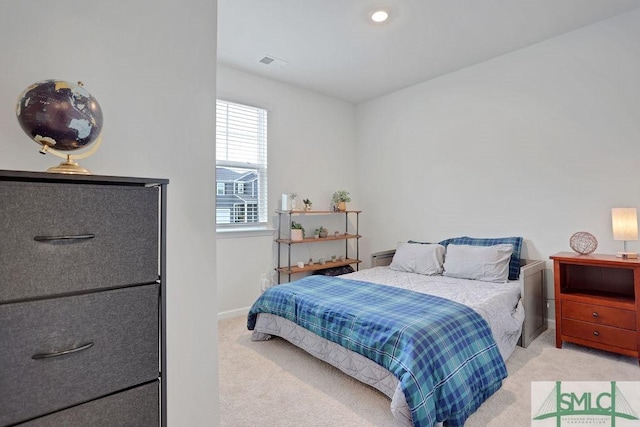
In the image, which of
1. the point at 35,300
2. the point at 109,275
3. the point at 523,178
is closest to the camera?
the point at 35,300

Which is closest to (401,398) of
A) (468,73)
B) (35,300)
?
(35,300)

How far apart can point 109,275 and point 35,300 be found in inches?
6.3

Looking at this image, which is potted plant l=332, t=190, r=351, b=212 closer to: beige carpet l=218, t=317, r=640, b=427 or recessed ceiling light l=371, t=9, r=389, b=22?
beige carpet l=218, t=317, r=640, b=427

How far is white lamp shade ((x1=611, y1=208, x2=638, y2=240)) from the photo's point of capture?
2582mm

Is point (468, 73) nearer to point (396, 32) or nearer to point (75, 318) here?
point (396, 32)

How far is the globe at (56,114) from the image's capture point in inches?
34.4

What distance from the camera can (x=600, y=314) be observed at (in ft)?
8.32

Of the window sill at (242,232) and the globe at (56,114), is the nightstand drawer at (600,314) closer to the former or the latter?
the window sill at (242,232)

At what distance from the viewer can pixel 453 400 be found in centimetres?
171

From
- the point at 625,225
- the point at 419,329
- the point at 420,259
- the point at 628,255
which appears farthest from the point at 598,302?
the point at 419,329

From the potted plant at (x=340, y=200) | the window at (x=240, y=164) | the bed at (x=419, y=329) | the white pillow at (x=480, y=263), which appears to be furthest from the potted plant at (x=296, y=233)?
the white pillow at (x=480, y=263)

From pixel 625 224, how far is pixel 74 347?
3618mm

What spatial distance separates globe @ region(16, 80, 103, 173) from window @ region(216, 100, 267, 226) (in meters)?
2.68

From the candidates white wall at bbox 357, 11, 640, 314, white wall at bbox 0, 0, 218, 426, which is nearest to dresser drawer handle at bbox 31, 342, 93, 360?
white wall at bbox 0, 0, 218, 426
